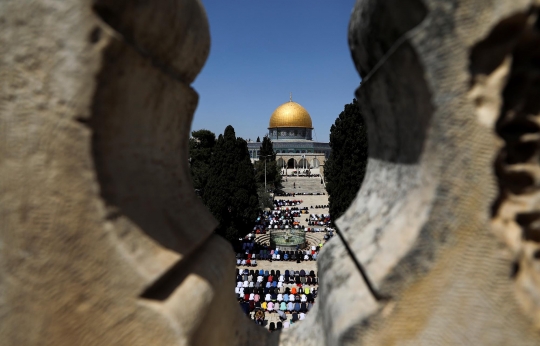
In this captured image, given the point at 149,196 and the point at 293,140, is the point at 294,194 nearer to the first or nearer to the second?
the point at 293,140

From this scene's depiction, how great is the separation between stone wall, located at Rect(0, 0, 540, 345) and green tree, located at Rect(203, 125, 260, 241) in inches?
500

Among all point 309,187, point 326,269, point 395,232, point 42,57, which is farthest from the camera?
point 309,187

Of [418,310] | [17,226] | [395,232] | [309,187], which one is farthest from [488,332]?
[309,187]

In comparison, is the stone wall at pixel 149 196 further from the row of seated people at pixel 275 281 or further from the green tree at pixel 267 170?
the green tree at pixel 267 170

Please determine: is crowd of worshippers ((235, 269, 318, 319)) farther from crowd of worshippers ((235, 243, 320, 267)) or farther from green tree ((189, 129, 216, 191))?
green tree ((189, 129, 216, 191))

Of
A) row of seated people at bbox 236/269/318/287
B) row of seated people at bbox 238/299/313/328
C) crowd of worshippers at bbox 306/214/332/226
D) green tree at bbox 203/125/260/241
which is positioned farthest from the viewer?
crowd of worshippers at bbox 306/214/332/226

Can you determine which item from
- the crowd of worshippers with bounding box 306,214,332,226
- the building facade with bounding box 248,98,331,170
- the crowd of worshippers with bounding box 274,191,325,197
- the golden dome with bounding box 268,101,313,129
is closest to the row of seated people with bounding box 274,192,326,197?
the crowd of worshippers with bounding box 274,191,325,197

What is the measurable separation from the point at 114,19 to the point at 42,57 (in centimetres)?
32

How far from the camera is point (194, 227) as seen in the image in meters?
1.97

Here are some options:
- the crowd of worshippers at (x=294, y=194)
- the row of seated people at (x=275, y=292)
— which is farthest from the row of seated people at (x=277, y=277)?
the crowd of worshippers at (x=294, y=194)

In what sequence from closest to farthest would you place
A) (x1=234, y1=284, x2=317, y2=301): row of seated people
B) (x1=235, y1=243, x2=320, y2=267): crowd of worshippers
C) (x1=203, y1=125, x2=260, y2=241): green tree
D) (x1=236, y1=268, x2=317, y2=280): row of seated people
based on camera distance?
(x1=234, y1=284, x2=317, y2=301): row of seated people, (x1=236, y1=268, x2=317, y2=280): row of seated people, (x1=203, y1=125, x2=260, y2=241): green tree, (x1=235, y1=243, x2=320, y2=267): crowd of worshippers

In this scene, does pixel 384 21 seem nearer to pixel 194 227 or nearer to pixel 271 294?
Answer: pixel 194 227

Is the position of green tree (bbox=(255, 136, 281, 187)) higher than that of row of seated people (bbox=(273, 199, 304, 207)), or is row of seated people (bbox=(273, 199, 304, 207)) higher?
green tree (bbox=(255, 136, 281, 187))

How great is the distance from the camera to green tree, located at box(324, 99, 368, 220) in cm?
1247
